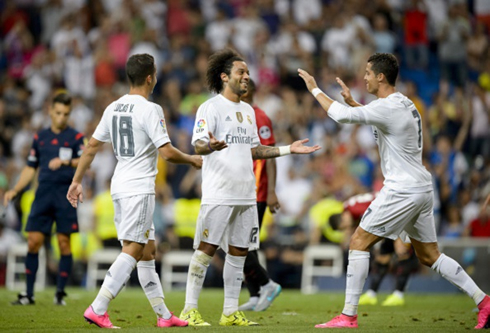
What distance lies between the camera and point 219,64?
9.52 metres

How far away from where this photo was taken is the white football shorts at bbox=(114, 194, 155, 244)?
336 inches

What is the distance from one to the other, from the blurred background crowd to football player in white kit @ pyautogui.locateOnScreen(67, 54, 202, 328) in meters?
9.05

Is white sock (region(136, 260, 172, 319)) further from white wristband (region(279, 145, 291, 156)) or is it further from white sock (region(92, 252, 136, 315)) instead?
white wristband (region(279, 145, 291, 156))

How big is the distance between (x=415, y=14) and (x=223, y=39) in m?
4.90

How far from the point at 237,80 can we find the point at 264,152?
809 mm

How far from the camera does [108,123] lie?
878cm

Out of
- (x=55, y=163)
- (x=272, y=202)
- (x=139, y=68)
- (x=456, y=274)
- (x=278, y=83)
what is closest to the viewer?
(x=139, y=68)

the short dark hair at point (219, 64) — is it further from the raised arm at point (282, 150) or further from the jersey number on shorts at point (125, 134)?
the jersey number on shorts at point (125, 134)

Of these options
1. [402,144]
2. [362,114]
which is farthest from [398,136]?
[362,114]

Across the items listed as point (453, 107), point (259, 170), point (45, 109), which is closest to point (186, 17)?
point (45, 109)

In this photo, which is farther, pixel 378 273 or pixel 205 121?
pixel 378 273

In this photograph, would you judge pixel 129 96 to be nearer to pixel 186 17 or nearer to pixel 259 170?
pixel 259 170

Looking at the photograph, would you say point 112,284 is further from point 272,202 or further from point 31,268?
point 31,268

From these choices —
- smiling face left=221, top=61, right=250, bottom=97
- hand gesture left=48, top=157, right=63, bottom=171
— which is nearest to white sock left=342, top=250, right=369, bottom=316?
smiling face left=221, top=61, right=250, bottom=97
